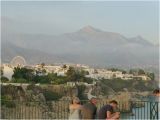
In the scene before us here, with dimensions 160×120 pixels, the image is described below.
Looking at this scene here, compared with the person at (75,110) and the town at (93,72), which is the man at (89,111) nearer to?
the person at (75,110)

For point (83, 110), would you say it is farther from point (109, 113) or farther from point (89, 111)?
point (109, 113)

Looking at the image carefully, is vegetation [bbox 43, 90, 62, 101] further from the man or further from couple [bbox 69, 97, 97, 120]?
the man

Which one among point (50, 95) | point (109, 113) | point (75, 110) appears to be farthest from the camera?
point (50, 95)

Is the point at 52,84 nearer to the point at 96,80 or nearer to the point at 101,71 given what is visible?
the point at 96,80

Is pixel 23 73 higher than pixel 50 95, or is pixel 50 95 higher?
pixel 23 73

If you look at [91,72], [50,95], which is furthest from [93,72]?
[50,95]

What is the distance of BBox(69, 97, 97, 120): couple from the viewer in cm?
1052

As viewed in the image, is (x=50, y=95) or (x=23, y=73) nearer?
(x=50, y=95)

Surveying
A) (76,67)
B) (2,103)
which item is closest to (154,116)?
(2,103)

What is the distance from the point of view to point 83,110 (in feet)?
34.6

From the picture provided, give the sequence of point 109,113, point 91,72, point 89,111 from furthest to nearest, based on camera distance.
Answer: point 91,72, point 89,111, point 109,113

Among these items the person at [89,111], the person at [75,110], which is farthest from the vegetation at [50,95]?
the person at [89,111]

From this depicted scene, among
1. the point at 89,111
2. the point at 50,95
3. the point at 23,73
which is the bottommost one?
the point at 50,95

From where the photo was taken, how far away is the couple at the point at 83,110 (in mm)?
10523
